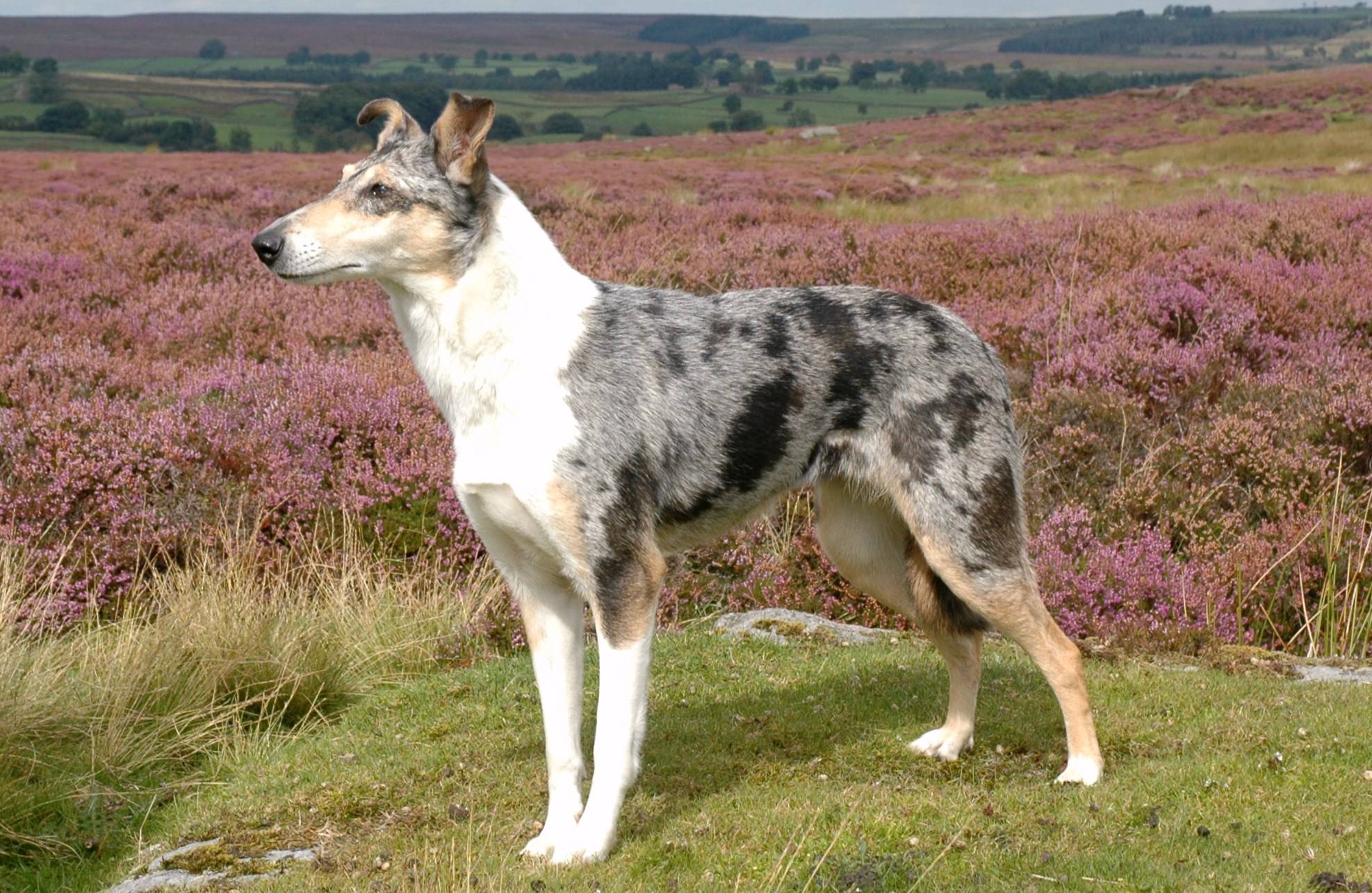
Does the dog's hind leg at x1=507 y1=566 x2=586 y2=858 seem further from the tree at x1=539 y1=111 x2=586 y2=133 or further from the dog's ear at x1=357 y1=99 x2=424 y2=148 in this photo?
the tree at x1=539 y1=111 x2=586 y2=133

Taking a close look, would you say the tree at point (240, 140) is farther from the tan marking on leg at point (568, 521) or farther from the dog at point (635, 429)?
the tan marking on leg at point (568, 521)

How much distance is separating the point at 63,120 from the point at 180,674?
89570 mm

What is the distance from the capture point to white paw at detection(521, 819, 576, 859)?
4.75 meters

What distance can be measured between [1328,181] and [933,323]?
24.6 meters

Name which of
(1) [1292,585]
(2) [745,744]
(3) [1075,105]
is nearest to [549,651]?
(2) [745,744]

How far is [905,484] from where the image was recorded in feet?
16.8

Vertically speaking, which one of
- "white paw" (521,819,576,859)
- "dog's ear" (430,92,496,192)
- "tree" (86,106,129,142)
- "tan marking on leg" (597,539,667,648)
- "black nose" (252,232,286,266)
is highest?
"dog's ear" (430,92,496,192)

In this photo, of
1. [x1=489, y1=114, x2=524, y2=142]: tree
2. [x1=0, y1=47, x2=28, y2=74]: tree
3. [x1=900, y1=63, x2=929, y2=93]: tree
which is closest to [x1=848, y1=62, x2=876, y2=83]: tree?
[x1=900, y1=63, x2=929, y2=93]: tree

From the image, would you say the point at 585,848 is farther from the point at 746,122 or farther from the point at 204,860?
the point at 746,122

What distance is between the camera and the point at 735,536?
8914mm

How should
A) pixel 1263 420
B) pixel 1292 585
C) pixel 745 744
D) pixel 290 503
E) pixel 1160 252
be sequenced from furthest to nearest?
pixel 1160 252 → pixel 1263 420 → pixel 290 503 → pixel 1292 585 → pixel 745 744

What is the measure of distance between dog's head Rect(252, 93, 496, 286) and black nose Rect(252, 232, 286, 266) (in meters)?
0.01

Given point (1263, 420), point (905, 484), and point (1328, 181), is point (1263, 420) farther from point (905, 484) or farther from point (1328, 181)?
point (1328, 181)

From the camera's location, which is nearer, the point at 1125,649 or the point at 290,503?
the point at 1125,649
